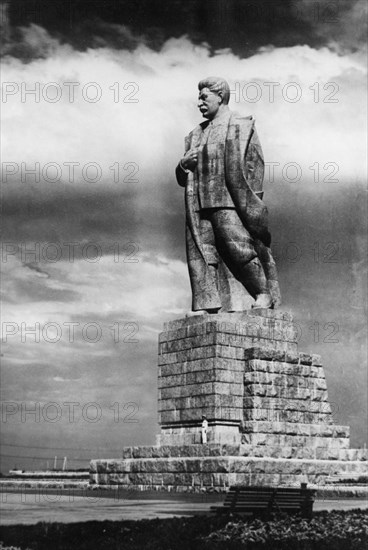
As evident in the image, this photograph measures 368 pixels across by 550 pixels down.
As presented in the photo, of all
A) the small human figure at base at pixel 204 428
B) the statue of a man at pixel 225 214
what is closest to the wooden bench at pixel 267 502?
the small human figure at base at pixel 204 428

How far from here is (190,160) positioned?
813 inches

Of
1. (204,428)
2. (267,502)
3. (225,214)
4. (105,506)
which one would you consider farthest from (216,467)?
(225,214)

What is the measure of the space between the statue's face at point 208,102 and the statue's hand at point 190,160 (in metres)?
0.89

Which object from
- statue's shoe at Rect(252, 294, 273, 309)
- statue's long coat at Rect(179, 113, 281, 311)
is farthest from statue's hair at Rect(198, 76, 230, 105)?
statue's shoe at Rect(252, 294, 273, 309)

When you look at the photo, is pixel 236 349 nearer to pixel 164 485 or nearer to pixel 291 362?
pixel 291 362

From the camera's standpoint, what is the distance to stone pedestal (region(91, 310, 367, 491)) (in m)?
17.8

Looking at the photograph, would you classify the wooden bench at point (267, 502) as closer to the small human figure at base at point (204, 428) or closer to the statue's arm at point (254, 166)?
the small human figure at base at point (204, 428)

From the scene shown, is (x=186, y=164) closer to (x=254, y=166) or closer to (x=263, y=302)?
(x=254, y=166)

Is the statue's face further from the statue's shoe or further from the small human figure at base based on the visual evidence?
the small human figure at base

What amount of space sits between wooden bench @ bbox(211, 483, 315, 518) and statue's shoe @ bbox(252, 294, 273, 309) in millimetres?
7685

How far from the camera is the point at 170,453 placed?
61.1ft

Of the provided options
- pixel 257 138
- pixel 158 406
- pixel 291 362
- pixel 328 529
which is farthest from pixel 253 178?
pixel 328 529

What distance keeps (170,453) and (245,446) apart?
1.76 meters

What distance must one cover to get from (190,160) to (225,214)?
1.54 m
